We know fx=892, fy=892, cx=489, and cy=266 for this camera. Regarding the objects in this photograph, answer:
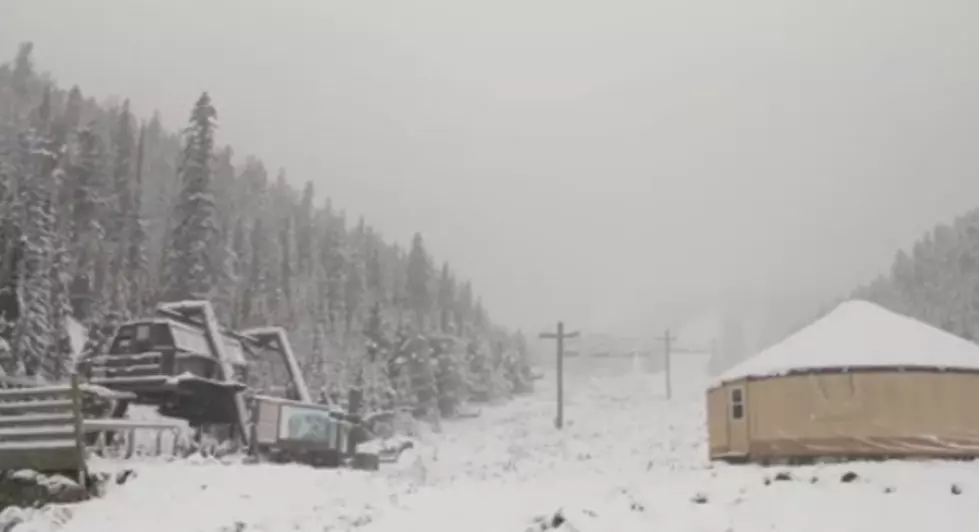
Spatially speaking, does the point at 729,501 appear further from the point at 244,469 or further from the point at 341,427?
the point at 341,427

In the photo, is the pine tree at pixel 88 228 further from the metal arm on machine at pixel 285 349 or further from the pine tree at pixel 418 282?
the pine tree at pixel 418 282

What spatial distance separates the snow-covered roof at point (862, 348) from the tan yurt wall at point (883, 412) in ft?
0.96

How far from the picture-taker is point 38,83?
106 meters

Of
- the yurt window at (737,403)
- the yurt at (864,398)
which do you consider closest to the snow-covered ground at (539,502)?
the yurt at (864,398)

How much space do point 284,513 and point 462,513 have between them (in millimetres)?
2988

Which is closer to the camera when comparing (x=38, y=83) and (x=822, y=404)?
(x=822, y=404)

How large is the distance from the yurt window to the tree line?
85.0 feet

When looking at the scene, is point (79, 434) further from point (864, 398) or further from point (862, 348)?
point (862, 348)

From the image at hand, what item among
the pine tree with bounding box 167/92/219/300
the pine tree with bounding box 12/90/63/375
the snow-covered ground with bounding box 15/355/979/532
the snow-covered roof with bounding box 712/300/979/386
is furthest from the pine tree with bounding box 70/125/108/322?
the snow-covered roof with bounding box 712/300/979/386

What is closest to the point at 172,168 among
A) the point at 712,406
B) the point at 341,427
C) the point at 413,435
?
the point at 413,435

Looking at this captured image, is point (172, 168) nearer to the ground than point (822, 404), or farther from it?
farther from it

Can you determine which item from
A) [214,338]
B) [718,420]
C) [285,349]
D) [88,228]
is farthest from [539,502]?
[88,228]

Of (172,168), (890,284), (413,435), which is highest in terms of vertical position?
(172,168)

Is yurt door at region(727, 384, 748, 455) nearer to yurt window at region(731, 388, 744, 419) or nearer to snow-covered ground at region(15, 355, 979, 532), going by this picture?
yurt window at region(731, 388, 744, 419)
